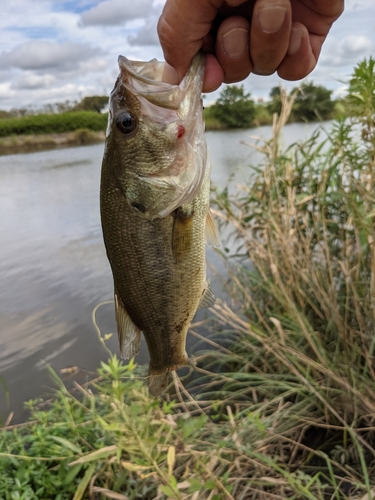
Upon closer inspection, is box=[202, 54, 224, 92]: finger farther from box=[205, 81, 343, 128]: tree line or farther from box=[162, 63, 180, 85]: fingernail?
box=[205, 81, 343, 128]: tree line

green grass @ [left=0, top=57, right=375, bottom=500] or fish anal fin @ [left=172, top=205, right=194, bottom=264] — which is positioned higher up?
fish anal fin @ [left=172, top=205, right=194, bottom=264]

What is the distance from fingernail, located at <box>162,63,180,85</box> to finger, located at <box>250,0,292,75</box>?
31cm

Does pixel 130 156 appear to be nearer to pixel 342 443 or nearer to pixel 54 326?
pixel 342 443

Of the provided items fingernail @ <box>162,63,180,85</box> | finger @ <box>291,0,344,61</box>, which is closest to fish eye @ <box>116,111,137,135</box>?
fingernail @ <box>162,63,180,85</box>

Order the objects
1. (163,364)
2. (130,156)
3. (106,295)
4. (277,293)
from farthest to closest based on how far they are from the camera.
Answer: (106,295) → (277,293) → (163,364) → (130,156)

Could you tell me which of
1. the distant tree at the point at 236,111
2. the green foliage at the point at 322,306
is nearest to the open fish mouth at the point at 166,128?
the green foliage at the point at 322,306

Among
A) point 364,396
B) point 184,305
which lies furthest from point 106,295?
point 184,305

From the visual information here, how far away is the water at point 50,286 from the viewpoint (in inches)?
170

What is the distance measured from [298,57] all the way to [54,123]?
33.4 metres

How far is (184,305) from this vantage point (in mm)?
1521

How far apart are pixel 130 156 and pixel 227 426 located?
1850mm

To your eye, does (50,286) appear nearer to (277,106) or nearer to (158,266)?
(277,106)

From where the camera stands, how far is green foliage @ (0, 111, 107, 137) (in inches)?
1225

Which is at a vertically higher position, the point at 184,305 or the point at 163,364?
the point at 184,305
